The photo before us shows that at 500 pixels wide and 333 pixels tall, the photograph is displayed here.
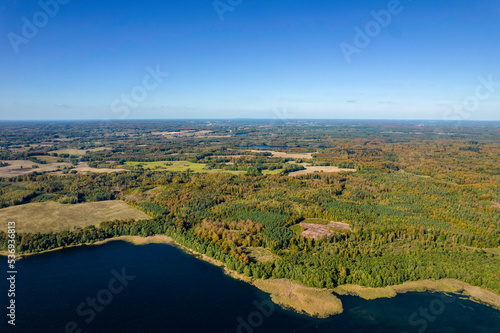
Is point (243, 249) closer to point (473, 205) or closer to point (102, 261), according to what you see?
point (102, 261)

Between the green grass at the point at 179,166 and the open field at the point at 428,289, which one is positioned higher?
the green grass at the point at 179,166

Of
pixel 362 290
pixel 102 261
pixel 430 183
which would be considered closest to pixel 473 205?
pixel 430 183

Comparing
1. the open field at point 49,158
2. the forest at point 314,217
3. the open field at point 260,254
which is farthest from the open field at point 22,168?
the open field at point 260,254

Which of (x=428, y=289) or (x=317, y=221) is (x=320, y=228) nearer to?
(x=317, y=221)

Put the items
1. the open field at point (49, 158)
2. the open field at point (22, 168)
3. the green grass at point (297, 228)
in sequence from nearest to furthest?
the green grass at point (297, 228), the open field at point (22, 168), the open field at point (49, 158)

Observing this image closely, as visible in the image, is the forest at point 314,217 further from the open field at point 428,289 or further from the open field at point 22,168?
the open field at point 22,168

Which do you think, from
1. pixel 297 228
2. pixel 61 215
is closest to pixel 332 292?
pixel 297 228
